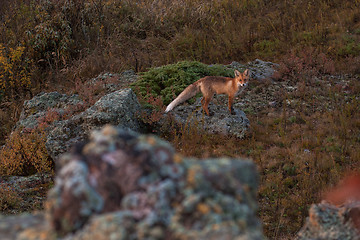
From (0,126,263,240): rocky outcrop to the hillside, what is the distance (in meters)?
3.33

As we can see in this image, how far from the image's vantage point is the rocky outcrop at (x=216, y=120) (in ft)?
24.6

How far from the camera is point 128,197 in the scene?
4.69 feet

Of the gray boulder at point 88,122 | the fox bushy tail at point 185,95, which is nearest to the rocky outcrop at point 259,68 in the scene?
the fox bushy tail at point 185,95

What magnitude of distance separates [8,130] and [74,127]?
3787 mm

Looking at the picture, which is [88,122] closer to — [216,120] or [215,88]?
[216,120]

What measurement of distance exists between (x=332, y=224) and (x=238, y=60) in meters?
10.5

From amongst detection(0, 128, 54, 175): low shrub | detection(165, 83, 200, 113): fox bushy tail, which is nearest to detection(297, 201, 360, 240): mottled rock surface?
detection(0, 128, 54, 175): low shrub

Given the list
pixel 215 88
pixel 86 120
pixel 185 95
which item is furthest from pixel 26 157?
pixel 215 88

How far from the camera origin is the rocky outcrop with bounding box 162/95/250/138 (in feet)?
24.6

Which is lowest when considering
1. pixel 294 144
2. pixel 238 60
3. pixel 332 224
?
pixel 238 60

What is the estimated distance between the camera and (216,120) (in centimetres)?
777

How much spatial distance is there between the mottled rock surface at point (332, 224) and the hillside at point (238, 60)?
2118 mm

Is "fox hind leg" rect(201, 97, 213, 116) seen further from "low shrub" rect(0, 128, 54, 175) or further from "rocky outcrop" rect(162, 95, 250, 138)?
"low shrub" rect(0, 128, 54, 175)

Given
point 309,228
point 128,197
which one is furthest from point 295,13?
point 128,197
